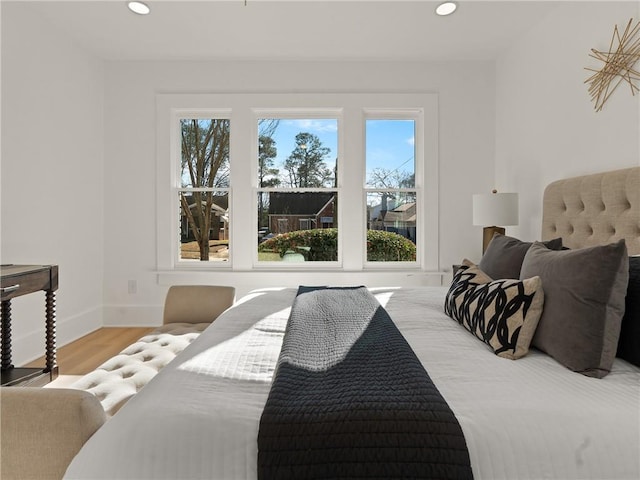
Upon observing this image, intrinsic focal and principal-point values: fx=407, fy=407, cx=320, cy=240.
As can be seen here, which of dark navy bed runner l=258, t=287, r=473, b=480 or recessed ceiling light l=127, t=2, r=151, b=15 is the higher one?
recessed ceiling light l=127, t=2, r=151, b=15

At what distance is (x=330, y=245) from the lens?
163 inches

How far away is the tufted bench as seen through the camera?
1.50 meters

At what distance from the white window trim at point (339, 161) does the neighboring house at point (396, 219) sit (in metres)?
0.11

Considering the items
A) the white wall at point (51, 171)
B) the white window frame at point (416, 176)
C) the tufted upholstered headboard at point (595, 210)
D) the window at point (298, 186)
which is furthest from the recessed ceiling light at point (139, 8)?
the tufted upholstered headboard at point (595, 210)

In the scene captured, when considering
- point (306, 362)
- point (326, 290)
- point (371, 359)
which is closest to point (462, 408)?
point (371, 359)

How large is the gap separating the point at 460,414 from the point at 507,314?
22.9 inches

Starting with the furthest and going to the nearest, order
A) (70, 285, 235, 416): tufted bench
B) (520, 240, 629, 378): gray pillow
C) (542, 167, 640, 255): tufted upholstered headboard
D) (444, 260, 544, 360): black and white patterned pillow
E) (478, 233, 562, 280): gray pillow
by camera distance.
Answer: (542, 167, 640, 255): tufted upholstered headboard < (478, 233, 562, 280): gray pillow < (70, 285, 235, 416): tufted bench < (444, 260, 544, 360): black and white patterned pillow < (520, 240, 629, 378): gray pillow

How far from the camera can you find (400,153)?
412cm

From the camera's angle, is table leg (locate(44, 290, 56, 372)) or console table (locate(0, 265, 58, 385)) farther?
table leg (locate(44, 290, 56, 372))

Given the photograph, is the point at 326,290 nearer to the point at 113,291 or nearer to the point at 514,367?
the point at 514,367

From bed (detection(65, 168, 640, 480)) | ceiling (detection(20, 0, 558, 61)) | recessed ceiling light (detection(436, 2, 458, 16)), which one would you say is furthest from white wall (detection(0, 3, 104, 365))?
recessed ceiling light (detection(436, 2, 458, 16))

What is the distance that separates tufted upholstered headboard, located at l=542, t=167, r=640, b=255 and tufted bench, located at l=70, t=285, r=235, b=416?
2.09m

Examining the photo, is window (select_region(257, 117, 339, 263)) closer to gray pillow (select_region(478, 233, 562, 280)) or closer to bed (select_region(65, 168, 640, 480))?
gray pillow (select_region(478, 233, 562, 280))

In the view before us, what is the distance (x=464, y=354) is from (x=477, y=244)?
2.92 m
